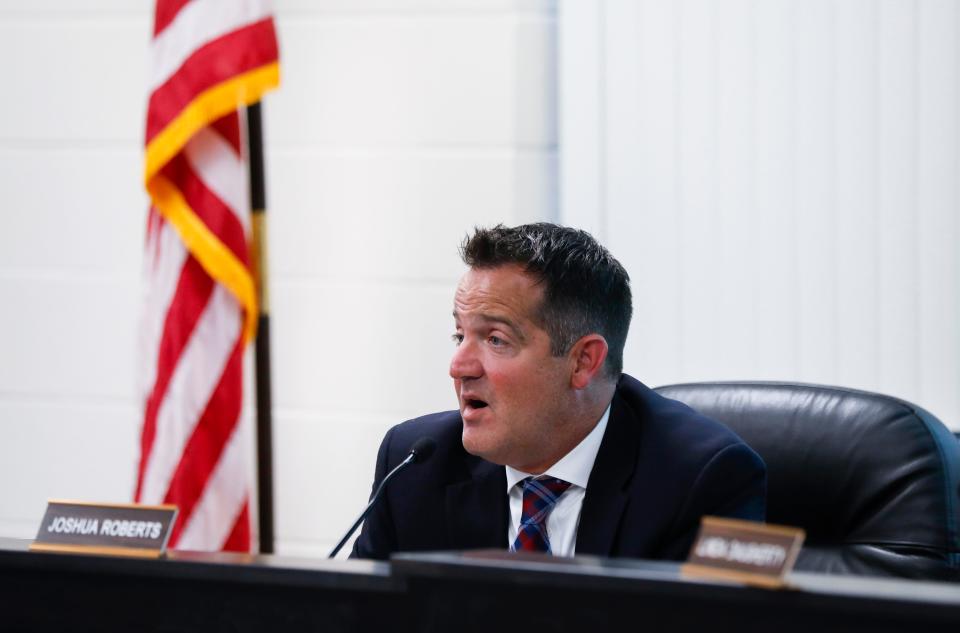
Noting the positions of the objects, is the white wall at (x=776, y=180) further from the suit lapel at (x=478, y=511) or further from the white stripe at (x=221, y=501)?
the suit lapel at (x=478, y=511)

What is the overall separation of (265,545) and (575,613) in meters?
1.86

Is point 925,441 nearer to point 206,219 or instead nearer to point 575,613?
point 575,613

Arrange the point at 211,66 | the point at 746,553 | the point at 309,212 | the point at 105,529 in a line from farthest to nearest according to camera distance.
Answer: the point at 309,212, the point at 211,66, the point at 105,529, the point at 746,553

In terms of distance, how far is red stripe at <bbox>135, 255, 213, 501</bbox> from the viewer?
98.7 inches

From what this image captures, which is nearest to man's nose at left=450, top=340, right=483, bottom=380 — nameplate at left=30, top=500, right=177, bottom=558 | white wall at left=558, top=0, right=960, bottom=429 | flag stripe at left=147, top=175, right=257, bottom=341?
nameplate at left=30, top=500, right=177, bottom=558

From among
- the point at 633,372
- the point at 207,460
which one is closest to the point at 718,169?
the point at 633,372

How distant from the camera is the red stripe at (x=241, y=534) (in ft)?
8.30

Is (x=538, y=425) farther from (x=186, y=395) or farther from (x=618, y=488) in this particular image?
(x=186, y=395)

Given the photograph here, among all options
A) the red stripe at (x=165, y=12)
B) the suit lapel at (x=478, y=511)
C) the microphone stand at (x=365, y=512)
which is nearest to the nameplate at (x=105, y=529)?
the microphone stand at (x=365, y=512)

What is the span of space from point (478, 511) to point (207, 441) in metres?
1.03

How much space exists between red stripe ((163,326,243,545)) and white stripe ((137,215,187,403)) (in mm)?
150

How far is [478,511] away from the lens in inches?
66.3

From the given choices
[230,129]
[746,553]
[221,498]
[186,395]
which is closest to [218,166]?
[230,129]

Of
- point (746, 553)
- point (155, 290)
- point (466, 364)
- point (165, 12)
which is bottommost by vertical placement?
point (746, 553)
